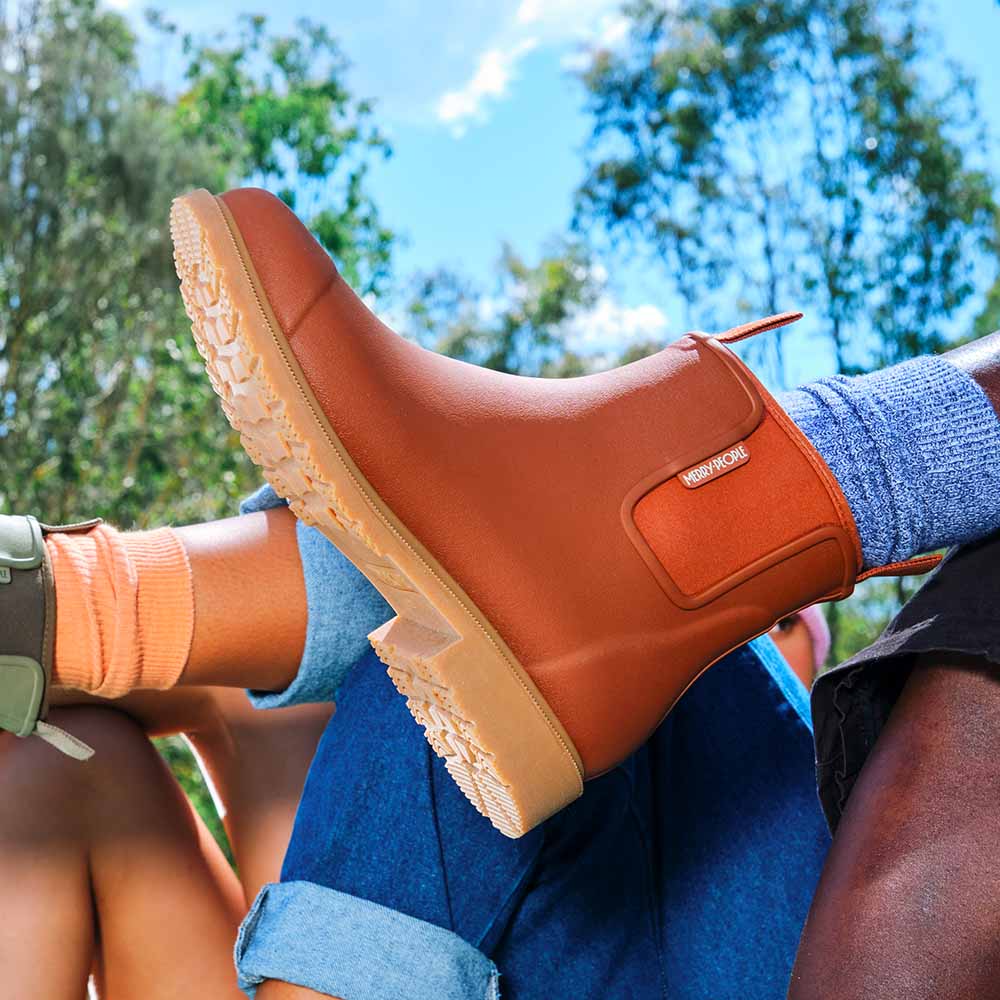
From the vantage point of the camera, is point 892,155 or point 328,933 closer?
point 328,933

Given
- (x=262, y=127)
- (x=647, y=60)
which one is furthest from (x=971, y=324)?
(x=262, y=127)

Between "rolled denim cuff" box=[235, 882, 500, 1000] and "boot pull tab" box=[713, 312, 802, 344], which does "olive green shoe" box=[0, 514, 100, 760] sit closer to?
"rolled denim cuff" box=[235, 882, 500, 1000]

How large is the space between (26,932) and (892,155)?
33.0ft

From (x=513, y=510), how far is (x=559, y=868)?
0.98ft

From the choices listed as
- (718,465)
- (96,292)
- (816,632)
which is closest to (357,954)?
(718,465)

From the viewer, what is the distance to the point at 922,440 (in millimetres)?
743

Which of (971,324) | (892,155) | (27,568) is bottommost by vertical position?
(971,324)

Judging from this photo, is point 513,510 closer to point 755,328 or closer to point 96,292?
point 755,328

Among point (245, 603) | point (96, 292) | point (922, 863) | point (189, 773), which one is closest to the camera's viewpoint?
point (922, 863)

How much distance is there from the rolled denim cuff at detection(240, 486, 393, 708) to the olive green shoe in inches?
7.4

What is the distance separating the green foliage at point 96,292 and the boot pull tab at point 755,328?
404cm

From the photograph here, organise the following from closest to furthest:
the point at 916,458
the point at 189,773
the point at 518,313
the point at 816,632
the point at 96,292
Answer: the point at 916,458 < the point at 816,632 < the point at 189,773 < the point at 96,292 < the point at 518,313

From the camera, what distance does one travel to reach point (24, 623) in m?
0.78

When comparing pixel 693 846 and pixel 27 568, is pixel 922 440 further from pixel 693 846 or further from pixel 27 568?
pixel 27 568
